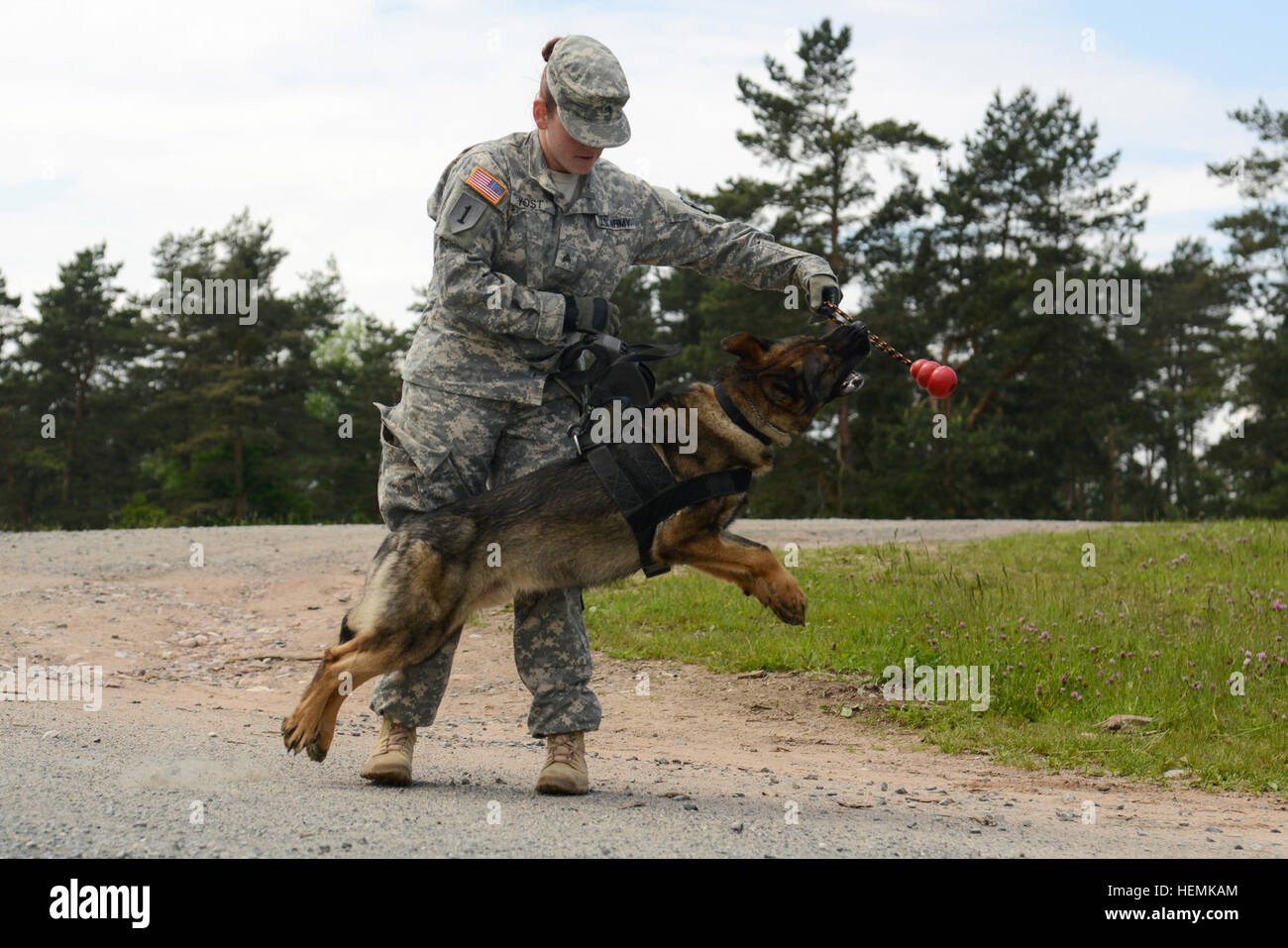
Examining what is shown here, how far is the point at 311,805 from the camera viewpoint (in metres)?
3.95

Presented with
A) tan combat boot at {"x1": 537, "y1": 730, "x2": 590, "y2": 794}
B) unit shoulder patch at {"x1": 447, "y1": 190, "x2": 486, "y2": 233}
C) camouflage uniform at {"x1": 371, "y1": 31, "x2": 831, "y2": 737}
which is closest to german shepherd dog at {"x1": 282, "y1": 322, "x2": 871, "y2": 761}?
camouflage uniform at {"x1": 371, "y1": 31, "x2": 831, "y2": 737}

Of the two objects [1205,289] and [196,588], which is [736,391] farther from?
[1205,289]

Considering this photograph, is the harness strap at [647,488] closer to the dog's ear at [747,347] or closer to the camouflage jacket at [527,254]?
the camouflage jacket at [527,254]

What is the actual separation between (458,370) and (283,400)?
34338mm

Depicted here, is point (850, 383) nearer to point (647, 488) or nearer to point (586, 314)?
point (647, 488)

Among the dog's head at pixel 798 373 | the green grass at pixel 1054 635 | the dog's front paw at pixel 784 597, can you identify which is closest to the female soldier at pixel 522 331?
the dog's head at pixel 798 373

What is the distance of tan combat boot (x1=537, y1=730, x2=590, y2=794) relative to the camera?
4.58m

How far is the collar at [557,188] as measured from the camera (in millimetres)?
4582

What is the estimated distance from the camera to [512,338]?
4.61 m

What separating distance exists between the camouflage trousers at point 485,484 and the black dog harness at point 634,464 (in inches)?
10.0

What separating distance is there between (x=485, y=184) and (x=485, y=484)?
1.24 m

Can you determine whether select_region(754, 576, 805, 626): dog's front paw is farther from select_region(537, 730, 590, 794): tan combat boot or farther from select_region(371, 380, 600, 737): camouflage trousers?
select_region(537, 730, 590, 794): tan combat boot

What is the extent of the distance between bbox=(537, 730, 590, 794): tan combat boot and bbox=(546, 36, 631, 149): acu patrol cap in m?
2.43

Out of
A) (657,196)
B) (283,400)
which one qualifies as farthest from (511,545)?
(283,400)
